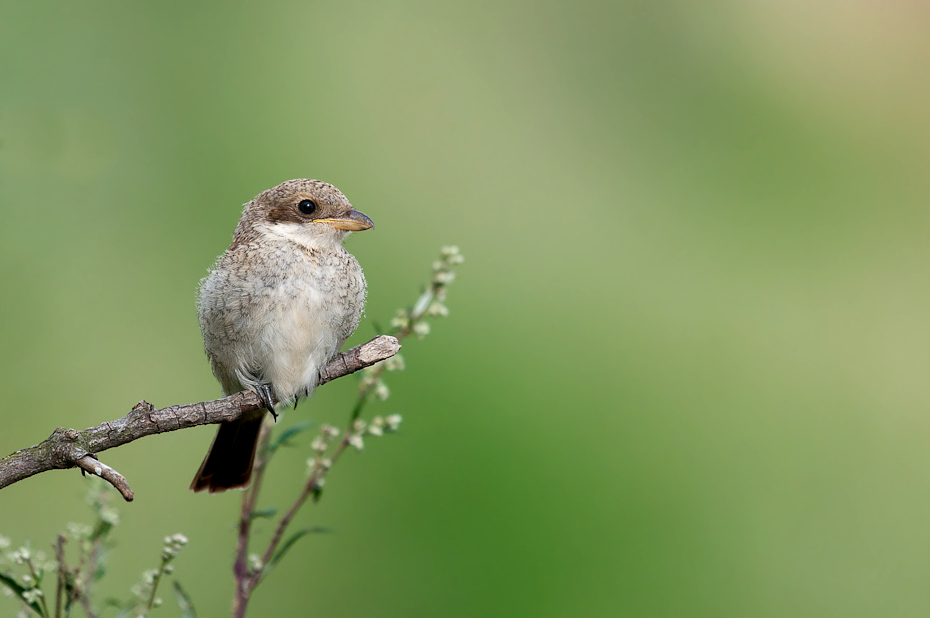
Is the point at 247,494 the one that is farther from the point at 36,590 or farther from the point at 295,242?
the point at 295,242

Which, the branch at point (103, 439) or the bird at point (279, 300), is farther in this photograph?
the bird at point (279, 300)

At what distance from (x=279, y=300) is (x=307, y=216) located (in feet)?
1.02

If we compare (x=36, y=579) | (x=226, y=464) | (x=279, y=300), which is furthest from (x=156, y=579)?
(x=279, y=300)

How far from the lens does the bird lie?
7.77 feet

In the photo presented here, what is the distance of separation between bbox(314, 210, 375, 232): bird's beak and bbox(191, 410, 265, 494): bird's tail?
2.31 feet

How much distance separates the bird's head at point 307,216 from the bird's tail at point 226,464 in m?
0.62

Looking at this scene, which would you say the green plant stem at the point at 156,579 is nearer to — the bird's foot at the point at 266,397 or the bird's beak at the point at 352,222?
the bird's foot at the point at 266,397

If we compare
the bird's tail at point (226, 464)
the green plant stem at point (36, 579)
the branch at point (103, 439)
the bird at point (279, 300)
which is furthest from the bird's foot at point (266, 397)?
the green plant stem at point (36, 579)

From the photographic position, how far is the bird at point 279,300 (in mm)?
2369

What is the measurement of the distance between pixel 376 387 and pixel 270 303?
0.39 metres

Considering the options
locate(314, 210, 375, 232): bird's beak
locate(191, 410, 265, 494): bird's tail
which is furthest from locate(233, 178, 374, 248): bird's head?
locate(191, 410, 265, 494): bird's tail

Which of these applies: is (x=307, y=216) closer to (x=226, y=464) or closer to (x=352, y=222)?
(x=352, y=222)

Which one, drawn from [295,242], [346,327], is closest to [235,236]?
[295,242]

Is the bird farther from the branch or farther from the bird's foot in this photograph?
the branch
